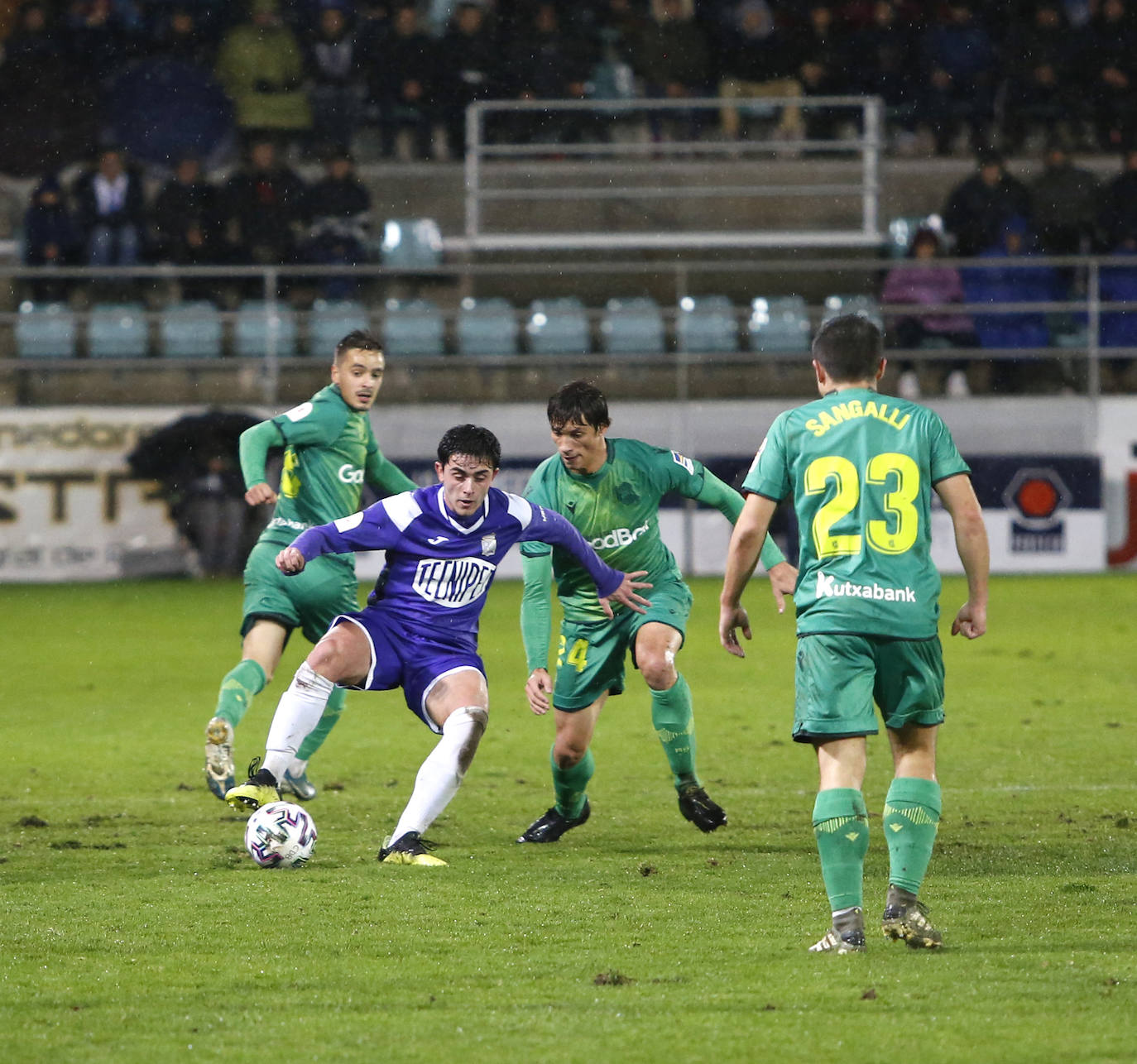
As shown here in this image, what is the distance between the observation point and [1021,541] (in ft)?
62.2

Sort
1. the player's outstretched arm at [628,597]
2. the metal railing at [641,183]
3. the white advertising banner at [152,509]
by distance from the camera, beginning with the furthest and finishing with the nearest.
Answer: the metal railing at [641,183], the white advertising banner at [152,509], the player's outstretched arm at [628,597]

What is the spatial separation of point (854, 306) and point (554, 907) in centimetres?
1514

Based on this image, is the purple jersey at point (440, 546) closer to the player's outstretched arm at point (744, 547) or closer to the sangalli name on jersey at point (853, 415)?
the player's outstretched arm at point (744, 547)

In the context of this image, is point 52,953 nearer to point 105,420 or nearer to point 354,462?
point 354,462

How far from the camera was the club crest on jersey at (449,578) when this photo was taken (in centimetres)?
667

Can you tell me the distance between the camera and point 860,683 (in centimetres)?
489

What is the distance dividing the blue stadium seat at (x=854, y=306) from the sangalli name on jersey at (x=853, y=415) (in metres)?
14.4

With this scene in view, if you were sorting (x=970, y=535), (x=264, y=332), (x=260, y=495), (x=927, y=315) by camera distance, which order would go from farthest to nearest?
1. (x=264, y=332)
2. (x=927, y=315)
3. (x=260, y=495)
4. (x=970, y=535)

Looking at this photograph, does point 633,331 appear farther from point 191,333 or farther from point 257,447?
point 257,447

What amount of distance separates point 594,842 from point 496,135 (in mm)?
17324

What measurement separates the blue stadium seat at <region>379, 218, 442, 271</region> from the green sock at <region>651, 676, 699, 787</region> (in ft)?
48.1

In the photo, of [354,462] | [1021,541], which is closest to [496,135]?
[1021,541]

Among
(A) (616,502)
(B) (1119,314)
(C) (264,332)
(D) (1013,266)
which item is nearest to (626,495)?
(A) (616,502)

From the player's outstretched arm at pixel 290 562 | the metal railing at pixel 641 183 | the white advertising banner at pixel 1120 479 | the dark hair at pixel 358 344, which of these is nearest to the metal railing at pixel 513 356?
the white advertising banner at pixel 1120 479
